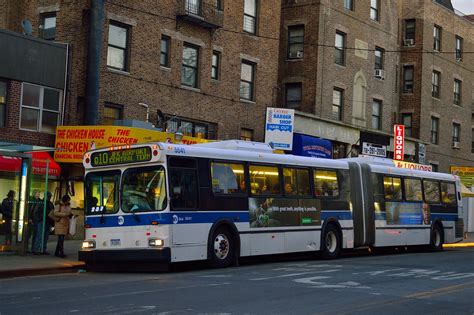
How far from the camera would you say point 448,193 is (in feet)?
88.6

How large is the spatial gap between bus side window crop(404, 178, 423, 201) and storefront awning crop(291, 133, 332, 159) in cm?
749

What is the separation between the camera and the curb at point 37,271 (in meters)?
15.1

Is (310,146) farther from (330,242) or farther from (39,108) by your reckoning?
(39,108)

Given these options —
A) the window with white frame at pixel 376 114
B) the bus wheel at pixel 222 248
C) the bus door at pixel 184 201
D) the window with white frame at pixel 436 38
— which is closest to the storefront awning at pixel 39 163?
the bus door at pixel 184 201

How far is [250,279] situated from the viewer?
14.1m

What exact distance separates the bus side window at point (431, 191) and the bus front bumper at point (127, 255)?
1331cm

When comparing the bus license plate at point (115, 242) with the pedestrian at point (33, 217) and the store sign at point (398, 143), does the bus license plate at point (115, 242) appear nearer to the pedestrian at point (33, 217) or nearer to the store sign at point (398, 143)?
the pedestrian at point (33, 217)

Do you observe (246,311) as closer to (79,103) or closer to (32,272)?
(32,272)

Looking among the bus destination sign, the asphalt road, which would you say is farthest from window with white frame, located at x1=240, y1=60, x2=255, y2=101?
A: the asphalt road

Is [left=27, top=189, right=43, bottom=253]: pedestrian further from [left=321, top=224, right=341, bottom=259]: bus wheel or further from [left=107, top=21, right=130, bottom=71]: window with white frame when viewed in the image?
[left=321, top=224, right=341, bottom=259]: bus wheel

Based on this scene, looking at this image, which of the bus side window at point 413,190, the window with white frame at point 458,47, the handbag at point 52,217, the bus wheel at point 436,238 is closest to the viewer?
the handbag at point 52,217

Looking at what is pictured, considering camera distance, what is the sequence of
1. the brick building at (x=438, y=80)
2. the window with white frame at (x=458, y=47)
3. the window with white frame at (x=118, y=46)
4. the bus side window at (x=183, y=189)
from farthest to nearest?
the window with white frame at (x=458, y=47), the brick building at (x=438, y=80), the window with white frame at (x=118, y=46), the bus side window at (x=183, y=189)

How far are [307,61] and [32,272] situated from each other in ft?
72.7


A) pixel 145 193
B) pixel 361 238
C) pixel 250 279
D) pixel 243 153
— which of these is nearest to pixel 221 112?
pixel 361 238
